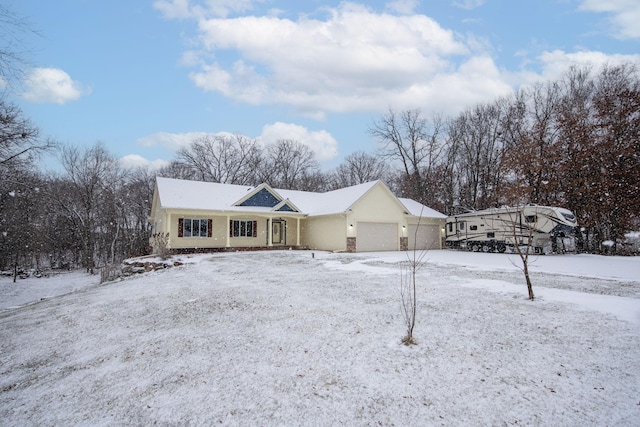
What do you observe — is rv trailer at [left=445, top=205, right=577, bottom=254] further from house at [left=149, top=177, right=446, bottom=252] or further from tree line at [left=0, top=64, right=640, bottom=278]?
house at [left=149, top=177, right=446, bottom=252]

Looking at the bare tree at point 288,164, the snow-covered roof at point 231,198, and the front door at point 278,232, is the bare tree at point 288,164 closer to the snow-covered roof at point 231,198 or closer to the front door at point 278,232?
the snow-covered roof at point 231,198

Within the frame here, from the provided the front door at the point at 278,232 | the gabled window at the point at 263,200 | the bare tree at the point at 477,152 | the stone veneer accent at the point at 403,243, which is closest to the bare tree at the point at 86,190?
the gabled window at the point at 263,200

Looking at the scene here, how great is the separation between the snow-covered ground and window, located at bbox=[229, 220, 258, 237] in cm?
1259

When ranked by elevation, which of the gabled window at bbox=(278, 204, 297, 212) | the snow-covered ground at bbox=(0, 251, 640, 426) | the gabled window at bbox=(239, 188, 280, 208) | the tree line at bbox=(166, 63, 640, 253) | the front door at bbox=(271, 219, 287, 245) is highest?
the tree line at bbox=(166, 63, 640, 253)

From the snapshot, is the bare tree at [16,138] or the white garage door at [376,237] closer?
the bare tree at [16,138]

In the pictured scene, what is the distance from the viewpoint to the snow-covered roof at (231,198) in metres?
18.8

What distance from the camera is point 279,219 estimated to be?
22.2m

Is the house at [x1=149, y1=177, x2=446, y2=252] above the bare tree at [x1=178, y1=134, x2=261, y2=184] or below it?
below

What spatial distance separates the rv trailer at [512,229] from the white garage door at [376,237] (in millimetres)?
4449

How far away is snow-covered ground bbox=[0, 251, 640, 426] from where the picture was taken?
298 centimetres

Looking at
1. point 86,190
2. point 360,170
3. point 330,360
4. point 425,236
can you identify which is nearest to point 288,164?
point 360,170

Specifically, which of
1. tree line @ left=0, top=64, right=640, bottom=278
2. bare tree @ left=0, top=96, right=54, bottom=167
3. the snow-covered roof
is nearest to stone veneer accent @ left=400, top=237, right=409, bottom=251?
the snow-covered roof

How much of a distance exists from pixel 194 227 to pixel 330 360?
55.5 ft

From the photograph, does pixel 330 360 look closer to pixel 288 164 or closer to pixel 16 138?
pixel 16 138
